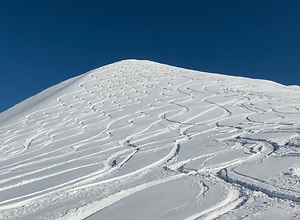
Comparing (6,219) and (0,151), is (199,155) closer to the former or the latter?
(6,219)

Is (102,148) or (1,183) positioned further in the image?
(102,148)

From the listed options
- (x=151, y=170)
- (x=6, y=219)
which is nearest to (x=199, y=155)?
(x=151, y=170)

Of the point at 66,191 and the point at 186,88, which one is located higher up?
the point at 186,88

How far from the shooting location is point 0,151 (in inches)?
189

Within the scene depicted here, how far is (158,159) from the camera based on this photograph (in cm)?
337

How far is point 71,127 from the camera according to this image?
5.84 metres

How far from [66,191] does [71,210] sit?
0.44m

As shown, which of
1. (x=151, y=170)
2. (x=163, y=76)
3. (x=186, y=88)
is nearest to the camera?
(x=151, y=170)

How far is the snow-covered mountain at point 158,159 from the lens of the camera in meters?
2.21

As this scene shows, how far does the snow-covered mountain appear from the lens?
2.21m

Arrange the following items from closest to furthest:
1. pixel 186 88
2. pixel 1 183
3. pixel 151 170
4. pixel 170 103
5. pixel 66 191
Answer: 1. pixel 66 191
2. pixel 151 170
3. pixel 1 183
4. pixel 170 103
5. pixel 186 88

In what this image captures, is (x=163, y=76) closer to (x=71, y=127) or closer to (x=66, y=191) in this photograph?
(x=71, y=127)

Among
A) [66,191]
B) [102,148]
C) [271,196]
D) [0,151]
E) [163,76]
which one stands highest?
[163,76]

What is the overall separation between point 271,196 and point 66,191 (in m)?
1.70
